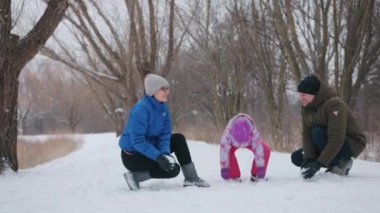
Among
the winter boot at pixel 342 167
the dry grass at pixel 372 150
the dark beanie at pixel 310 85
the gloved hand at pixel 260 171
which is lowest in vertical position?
the dry grass at pixel 372 150

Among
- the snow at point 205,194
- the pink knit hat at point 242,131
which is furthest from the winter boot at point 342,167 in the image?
the pink knit hat at point 242,131

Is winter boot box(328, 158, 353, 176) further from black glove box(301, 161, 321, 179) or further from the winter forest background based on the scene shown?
the winter forest background

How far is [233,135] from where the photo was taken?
4762mm

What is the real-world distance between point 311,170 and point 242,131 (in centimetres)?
81

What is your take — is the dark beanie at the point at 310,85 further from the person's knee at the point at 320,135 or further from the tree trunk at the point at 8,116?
the tree trunk at the point at 8,116

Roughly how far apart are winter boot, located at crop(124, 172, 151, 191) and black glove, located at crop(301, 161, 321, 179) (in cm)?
143

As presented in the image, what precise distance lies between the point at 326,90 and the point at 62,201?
266 cm

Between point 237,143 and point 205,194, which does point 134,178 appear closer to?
point 205,194

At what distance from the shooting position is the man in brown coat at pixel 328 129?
4.43m

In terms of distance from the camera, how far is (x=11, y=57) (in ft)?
20.0

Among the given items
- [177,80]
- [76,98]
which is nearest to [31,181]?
[177,80]

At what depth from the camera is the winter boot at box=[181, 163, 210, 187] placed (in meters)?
4.32

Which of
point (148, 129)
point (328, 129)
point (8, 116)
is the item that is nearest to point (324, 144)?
point (328, 129)

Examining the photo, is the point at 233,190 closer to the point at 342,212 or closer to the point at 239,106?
the point at 342,212
